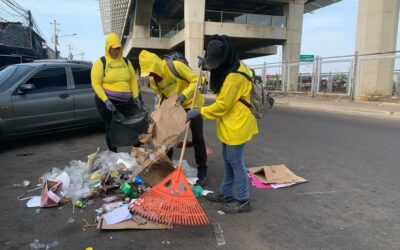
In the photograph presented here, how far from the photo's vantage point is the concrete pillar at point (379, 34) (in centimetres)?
1986

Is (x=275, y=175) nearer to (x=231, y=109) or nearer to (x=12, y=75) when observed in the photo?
(x=231, y=109)

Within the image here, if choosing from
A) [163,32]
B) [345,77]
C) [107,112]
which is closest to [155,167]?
[107,112]

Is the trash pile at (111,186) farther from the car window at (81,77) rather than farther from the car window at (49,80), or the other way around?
the car window at (81,77)

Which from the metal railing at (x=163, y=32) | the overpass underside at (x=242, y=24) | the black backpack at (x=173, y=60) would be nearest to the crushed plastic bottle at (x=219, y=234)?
the black backpack at (x=173, y=60)

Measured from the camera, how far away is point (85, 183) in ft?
14.6

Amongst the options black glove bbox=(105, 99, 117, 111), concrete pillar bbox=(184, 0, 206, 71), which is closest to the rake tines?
black glove bbox=(105, 99, 117, 111)

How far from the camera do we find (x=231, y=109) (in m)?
3.61

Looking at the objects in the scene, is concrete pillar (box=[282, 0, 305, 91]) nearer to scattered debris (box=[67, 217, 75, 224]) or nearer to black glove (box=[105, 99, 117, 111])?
black glove (box=[105, 99, 117, 111])

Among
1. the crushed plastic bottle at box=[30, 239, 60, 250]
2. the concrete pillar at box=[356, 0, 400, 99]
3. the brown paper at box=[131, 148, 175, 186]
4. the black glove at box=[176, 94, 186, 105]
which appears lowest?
the crushed plastic bottle at box=[30, 239, 60, 250]

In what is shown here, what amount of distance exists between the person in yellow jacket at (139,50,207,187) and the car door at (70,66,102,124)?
3578 mm

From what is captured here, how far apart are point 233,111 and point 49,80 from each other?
519 centimetres

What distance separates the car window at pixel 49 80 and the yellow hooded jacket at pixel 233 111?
485 cm

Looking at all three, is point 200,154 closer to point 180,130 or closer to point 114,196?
point 180,130

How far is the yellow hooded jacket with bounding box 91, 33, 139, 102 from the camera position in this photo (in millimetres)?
5145
